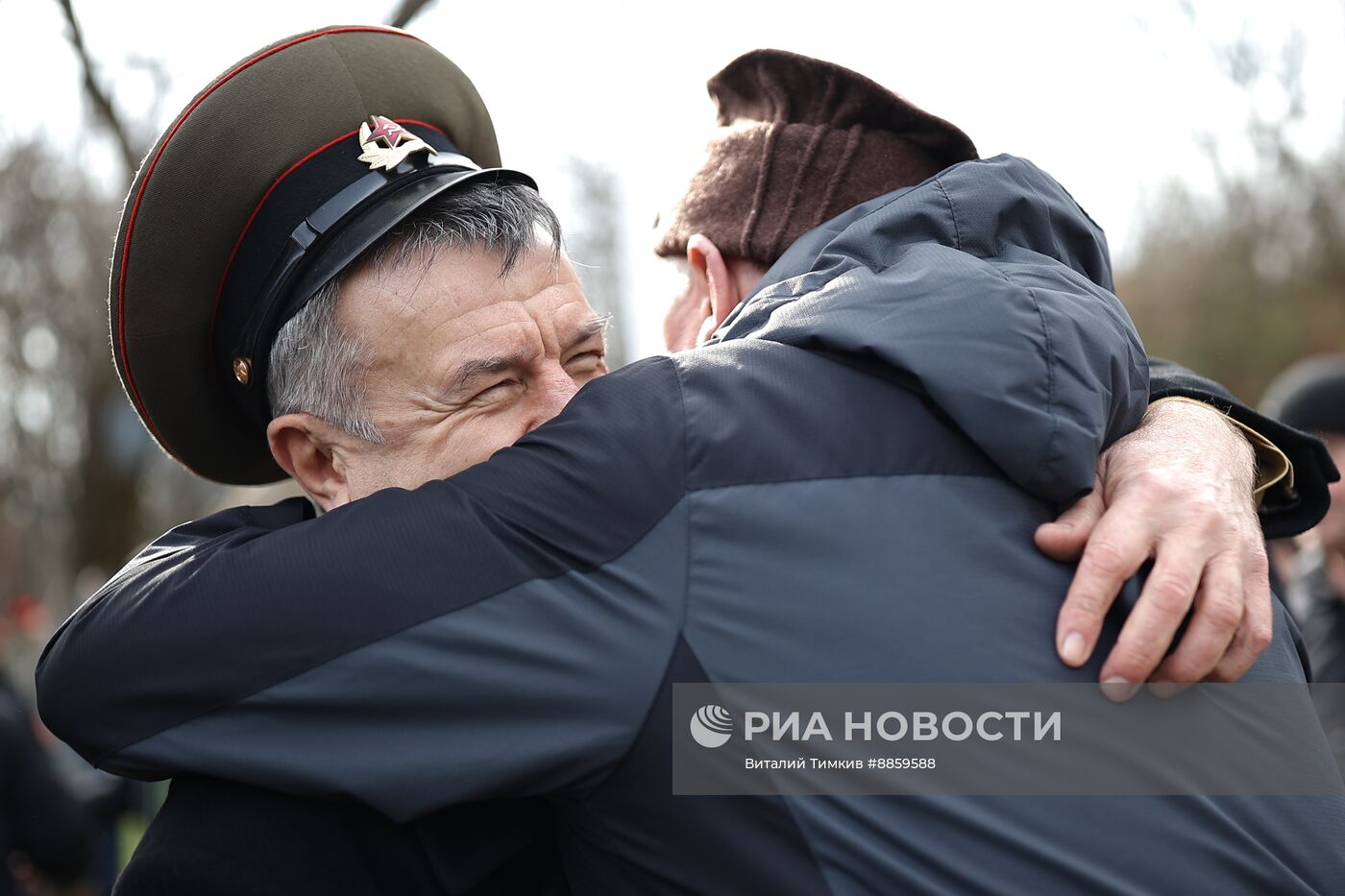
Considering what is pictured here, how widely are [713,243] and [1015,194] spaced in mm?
727

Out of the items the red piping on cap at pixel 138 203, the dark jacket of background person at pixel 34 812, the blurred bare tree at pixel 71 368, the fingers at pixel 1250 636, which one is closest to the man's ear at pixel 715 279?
the red piping on cap at pixel 138 203

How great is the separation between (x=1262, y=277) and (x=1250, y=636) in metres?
24.7

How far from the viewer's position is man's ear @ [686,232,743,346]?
102 inches

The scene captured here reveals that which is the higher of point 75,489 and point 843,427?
point 843,427

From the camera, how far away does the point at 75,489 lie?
13.0m

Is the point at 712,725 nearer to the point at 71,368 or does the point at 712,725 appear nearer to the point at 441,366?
the point at 441,366

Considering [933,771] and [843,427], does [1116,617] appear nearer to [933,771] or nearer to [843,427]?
[933,771]

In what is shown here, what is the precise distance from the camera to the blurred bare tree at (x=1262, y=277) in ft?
72.8

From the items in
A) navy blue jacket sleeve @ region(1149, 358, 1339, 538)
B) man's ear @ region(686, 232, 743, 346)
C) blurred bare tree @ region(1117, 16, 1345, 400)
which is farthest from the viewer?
blurred bare tree @ region(1117, 16, 1345, 400)

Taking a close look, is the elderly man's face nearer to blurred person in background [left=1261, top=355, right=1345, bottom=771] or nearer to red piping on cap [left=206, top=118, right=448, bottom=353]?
red piping on cap [left=206, top=118, right=448, bottom=353]

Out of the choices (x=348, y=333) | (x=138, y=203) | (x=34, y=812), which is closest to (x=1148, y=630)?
(x=348, y=333)

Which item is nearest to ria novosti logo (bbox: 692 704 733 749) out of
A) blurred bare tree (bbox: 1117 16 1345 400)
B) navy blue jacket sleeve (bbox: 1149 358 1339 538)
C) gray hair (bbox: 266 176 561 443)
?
gray hair (bbox: 266 176 561 443)

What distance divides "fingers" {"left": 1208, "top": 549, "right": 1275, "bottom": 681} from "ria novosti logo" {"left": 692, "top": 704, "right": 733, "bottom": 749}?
2.31 ft

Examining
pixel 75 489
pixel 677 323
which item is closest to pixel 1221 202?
pixel 75 489
